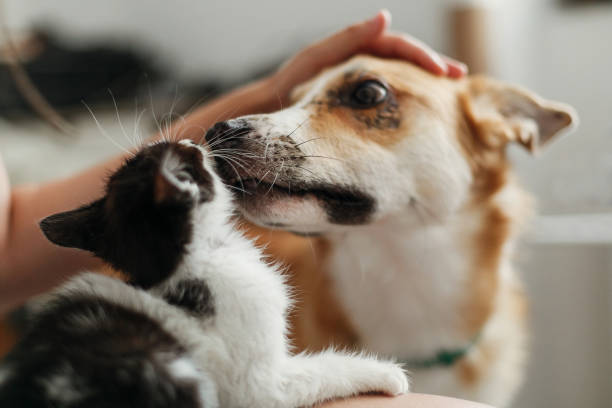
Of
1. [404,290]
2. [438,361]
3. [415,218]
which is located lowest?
[438,361]

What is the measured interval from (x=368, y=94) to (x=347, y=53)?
158 mm

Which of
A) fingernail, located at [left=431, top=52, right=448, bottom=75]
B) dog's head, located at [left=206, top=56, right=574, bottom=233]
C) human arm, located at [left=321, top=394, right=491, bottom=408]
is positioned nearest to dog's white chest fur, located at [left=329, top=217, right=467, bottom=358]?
dog's head, located at [left=206, top=56, right=574, bottom=233]

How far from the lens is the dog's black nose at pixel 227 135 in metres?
0.75

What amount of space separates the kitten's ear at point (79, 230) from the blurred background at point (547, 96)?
92cm

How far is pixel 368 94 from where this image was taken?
102 centimetres

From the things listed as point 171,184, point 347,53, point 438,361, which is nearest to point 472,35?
point 347,53

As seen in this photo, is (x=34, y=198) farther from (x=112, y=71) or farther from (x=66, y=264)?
(x=112, y=71)

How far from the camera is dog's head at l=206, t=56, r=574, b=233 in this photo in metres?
0.81

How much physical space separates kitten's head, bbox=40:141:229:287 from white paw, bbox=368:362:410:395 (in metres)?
0.24

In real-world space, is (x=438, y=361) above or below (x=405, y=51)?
below

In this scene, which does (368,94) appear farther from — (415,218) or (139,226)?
(139,226)

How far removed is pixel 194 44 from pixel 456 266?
251 cm

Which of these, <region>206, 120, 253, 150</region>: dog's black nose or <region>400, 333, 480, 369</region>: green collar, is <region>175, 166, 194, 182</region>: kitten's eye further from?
<region>400, 333, 480, 369</region>: green collar

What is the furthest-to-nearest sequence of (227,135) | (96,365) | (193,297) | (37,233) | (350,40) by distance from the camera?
(350,40) < (37,233) < (227,135) < (193,297) < (96,365)
